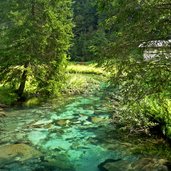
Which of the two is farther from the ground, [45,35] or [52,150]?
[45,35]

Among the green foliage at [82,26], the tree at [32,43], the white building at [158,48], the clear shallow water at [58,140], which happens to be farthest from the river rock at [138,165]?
the green foliage at [82,26]

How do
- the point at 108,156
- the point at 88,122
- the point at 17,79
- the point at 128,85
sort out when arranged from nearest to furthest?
1. the point at 128,85
2. the point at 108,156
3. the point at 88,122
4. the point at 17,79

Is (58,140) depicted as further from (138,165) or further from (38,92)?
(38,92)

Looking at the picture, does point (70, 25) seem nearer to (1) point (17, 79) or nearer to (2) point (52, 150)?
(1) point (17, 79)

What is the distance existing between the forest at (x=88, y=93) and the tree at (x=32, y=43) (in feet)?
0.24

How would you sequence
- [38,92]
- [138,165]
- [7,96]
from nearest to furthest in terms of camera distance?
[138,165] → [7,96] → [38,92]

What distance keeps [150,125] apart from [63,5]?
48.3 feet

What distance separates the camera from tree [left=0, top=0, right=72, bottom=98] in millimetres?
23875

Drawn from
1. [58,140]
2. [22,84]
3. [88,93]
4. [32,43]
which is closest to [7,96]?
[22,84]

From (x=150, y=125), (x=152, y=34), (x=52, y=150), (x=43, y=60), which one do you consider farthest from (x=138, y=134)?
(x=43, y=60)

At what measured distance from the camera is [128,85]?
1008cm

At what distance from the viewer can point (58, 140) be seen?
15516mm

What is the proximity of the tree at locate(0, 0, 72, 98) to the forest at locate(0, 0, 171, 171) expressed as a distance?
72mm

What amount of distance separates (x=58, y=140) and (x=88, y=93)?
14032 mm
